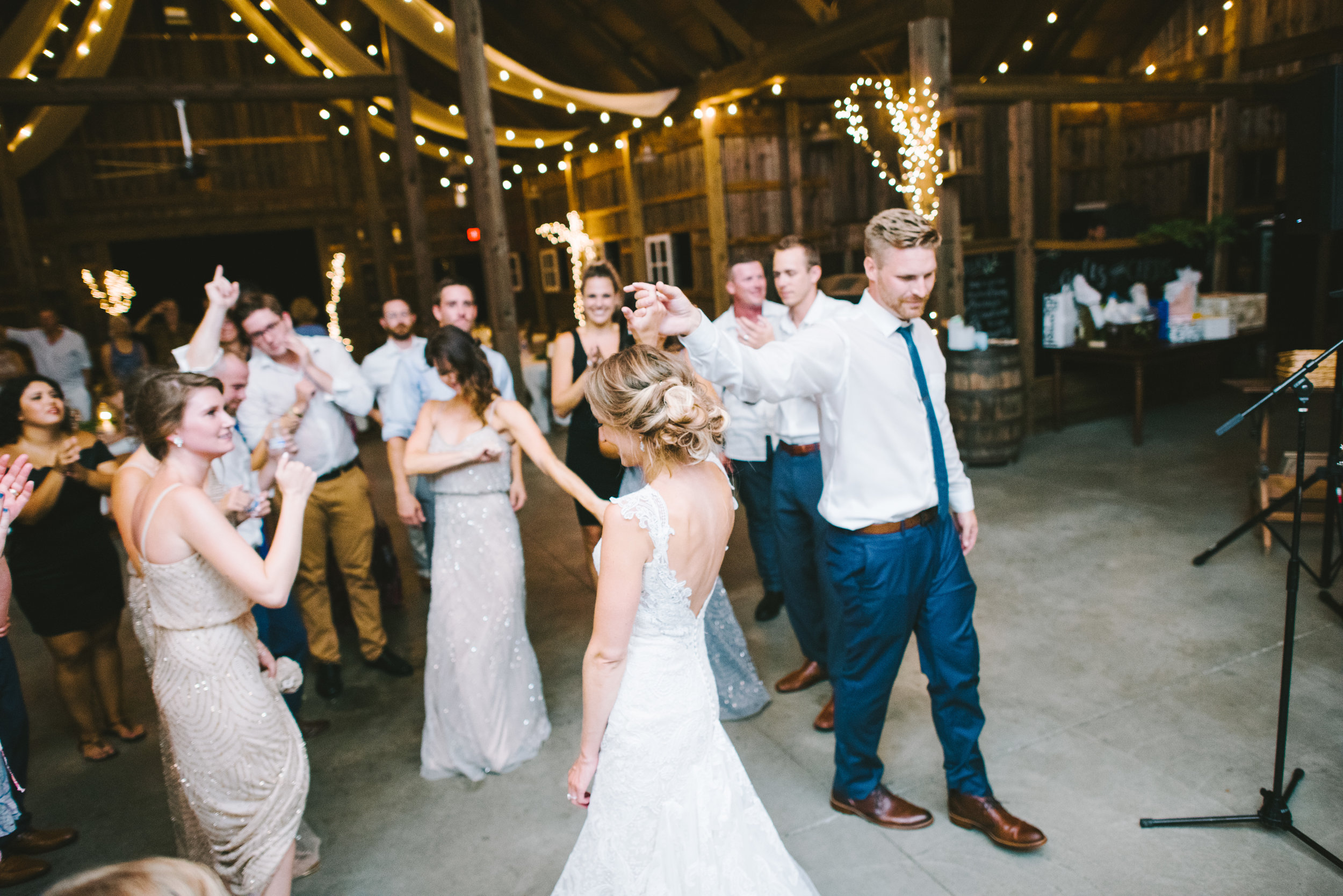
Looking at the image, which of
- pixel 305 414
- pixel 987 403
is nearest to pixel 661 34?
pixel 987 403

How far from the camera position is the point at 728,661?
2.92 meters

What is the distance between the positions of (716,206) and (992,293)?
3.45 m

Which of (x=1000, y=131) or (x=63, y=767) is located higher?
(x=1000, y=131)

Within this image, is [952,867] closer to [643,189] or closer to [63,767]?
[63,767]

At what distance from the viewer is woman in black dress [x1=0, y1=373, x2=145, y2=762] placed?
2.74m

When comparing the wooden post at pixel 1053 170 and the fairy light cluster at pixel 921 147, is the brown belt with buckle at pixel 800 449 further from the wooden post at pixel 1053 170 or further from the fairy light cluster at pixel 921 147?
the wooden post at pixel 1053 170

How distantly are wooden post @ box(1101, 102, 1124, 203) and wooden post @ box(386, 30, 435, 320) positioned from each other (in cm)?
800

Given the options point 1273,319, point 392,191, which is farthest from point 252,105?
point 1273,319

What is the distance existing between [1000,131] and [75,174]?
1069cm

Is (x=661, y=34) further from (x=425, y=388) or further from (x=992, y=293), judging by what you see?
(x=425, y=388)

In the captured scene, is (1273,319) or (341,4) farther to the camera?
(341,4)

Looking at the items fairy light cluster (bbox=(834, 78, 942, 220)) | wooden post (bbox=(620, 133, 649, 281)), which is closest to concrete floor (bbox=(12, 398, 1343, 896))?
fairy light cluster (bbox=(834, 78, 942, 220))

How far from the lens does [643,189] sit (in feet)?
34.9

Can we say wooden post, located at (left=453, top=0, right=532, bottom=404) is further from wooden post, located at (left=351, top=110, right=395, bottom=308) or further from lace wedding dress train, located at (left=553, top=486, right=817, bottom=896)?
lace wedding dress train, located at (left=553, top=486, right=817, bottom=896)
